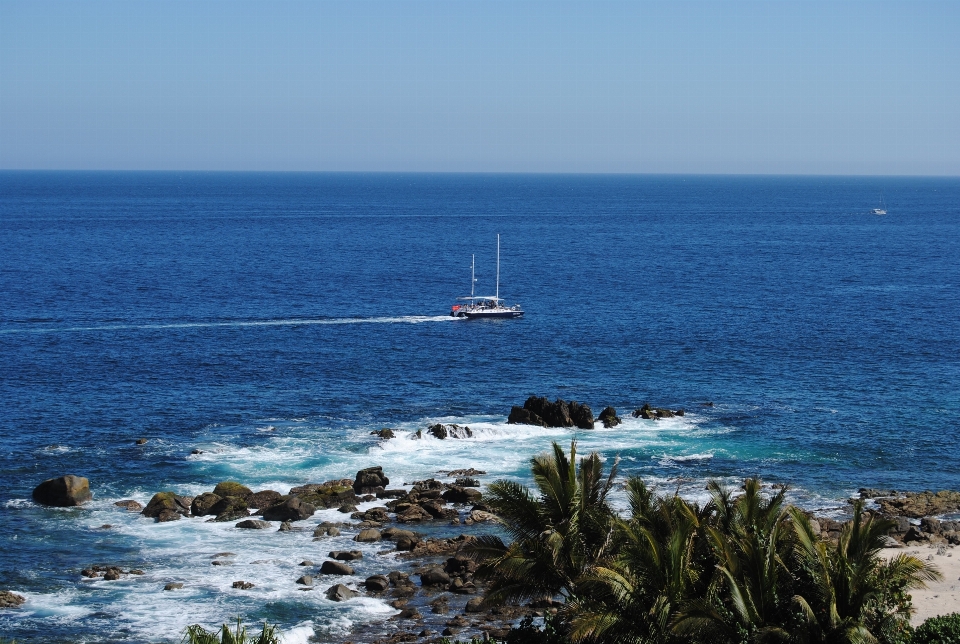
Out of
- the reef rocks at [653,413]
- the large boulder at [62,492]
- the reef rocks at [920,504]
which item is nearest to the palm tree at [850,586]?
the reef rocks at [920,504]

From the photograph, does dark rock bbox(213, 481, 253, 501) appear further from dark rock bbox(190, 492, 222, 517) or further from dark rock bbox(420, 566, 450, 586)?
dark rock bbox(420, 566, 450, 586)

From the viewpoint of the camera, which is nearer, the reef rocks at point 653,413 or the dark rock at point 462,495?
the dark rock at point 462,495

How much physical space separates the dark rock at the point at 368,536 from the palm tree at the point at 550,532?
78.9ft

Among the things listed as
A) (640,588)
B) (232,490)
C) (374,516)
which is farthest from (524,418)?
(640,588)

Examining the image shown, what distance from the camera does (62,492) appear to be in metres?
62.7

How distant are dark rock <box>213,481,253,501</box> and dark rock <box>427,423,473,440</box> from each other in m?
16.7

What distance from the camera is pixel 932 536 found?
5641 centimetres

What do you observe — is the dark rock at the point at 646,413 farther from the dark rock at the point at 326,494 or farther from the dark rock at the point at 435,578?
the dark rock at the point at 435,578

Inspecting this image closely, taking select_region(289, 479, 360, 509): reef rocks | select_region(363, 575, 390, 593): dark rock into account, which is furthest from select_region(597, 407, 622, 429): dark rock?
select_region(363, 575, 390, 593): dark rock

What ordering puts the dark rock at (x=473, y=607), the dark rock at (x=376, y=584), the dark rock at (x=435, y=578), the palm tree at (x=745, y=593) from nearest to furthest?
the palm tree at (x=745, y=593)
the dark rock at (x=473, y=607)
the dark rock at (x=376, y=584)
the dark rock at (x=435, y=578)

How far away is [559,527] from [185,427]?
52.2m

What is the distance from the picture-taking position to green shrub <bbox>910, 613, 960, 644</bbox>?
3078 centimetres

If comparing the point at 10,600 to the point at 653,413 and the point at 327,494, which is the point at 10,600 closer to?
the point at 327,494

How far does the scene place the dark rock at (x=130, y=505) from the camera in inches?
2454
